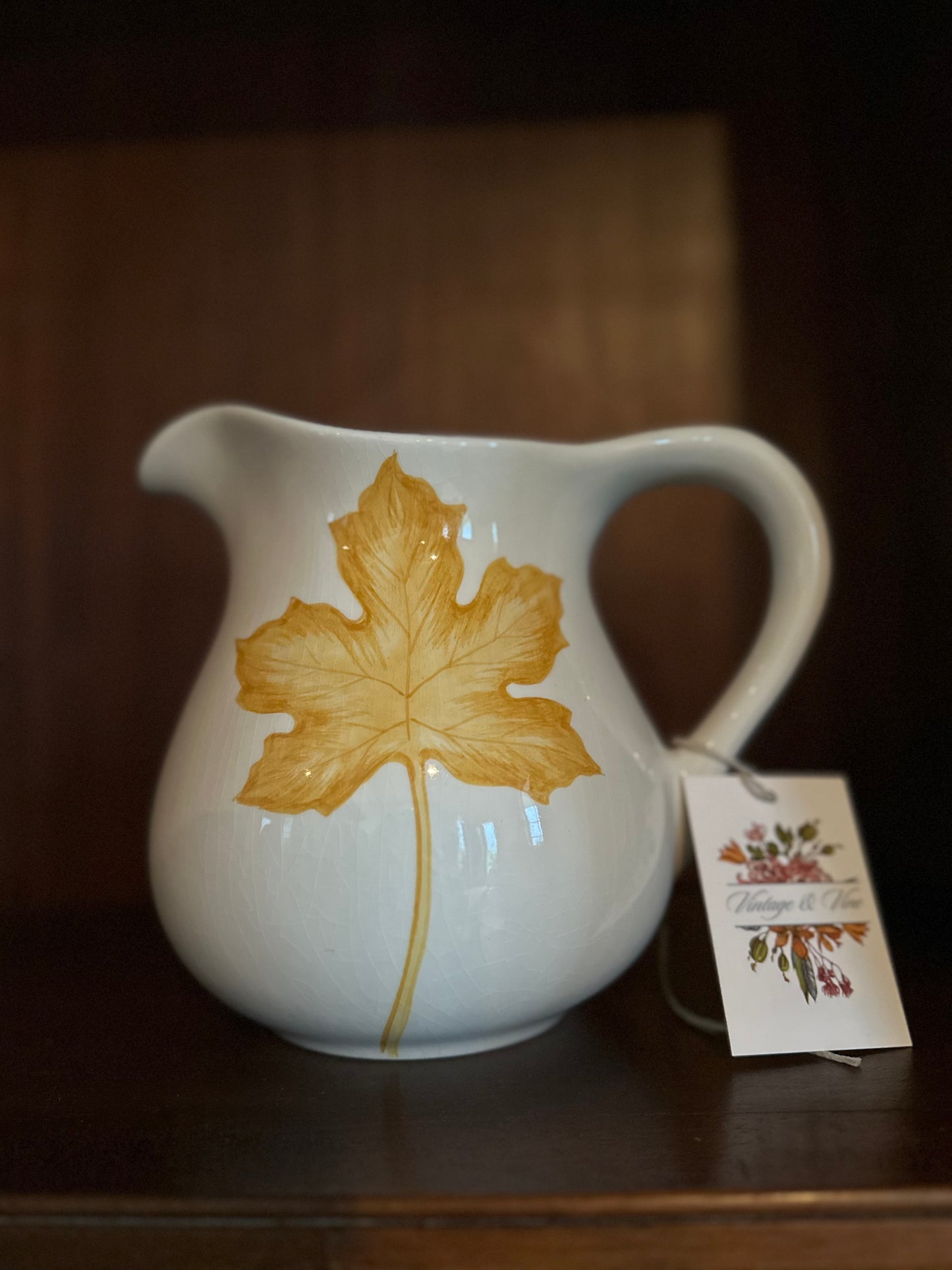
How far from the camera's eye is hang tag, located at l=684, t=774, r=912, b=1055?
0.42m

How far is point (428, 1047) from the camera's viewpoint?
1.34 feet

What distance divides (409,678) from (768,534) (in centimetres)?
20

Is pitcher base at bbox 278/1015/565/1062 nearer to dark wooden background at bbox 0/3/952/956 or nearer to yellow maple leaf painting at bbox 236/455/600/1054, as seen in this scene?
yellow maple leaf painting at bbox 236/455/600/1054

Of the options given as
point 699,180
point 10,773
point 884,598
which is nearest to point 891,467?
point 884,598

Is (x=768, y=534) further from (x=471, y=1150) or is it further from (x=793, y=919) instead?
(x=471, y=1150)

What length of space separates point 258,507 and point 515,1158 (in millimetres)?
285

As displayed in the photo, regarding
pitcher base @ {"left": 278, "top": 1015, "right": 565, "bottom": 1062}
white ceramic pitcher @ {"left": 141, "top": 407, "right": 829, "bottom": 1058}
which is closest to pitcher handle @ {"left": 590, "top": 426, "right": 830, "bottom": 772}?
white ceramic pitcher @ {"left": 141, "top": 407, "right": 829, "bottom": 1058}

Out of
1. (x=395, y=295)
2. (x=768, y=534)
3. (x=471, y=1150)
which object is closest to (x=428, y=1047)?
(x=471, y=1150)

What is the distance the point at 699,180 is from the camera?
687mm

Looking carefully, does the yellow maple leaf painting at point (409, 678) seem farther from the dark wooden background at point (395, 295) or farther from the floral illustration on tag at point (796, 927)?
the dark wooden background at point (395, 295)

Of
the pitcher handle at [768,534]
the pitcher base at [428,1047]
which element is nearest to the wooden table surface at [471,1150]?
the pitcher base at [428,1047]

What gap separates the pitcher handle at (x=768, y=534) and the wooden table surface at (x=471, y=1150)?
5.7 inches

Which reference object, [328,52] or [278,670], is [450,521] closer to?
[278,670]

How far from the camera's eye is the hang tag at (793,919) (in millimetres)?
416
